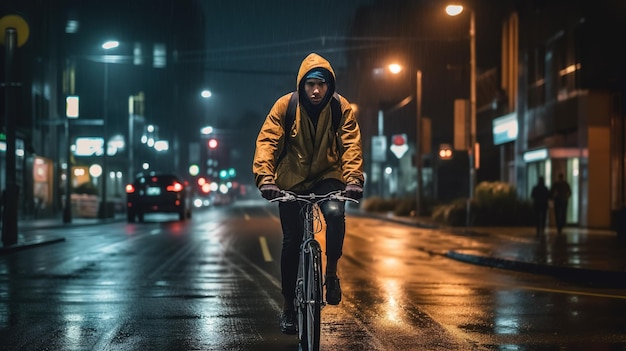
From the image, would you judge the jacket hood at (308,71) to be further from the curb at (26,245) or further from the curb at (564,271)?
the curb at (26,245)

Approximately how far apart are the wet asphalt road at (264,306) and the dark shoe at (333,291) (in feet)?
2.22

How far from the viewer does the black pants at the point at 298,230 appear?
20.9 feet

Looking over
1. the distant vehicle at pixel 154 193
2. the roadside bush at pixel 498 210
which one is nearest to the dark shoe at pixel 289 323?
the roadside bush at pixel 498 210

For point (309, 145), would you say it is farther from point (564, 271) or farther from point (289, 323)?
point (564, 271)

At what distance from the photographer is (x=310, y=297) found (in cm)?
611

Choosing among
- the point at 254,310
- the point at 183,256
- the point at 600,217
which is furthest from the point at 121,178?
the point at 254,310

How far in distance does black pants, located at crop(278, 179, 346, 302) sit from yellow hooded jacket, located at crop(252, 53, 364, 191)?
0.10m

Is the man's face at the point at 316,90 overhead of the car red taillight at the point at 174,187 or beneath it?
overhead

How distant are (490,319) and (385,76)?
241ft

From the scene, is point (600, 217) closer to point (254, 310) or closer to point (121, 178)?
point (254, 310)

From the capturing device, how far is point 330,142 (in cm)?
655

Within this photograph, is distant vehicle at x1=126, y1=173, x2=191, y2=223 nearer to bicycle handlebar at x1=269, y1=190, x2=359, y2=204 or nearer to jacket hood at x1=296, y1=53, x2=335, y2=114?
jacket hood at x1=296, y1=53, x2=335, y2=114

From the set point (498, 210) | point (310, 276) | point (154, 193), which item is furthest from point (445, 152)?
point (310, 276)

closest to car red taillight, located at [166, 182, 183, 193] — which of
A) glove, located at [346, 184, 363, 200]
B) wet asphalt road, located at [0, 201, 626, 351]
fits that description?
wet asphalt road, located at [0, 201, 626, 351]
